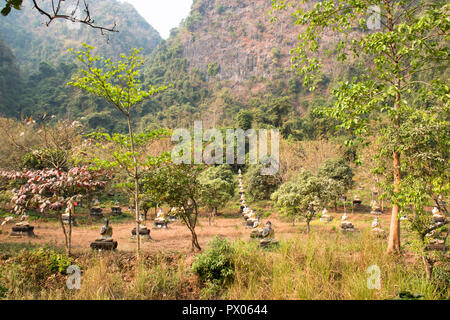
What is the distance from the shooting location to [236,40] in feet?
215

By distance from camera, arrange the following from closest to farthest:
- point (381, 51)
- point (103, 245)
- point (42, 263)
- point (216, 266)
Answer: point (216, 266) < point (42, 263) < point (381, 51) < point (103, 245)

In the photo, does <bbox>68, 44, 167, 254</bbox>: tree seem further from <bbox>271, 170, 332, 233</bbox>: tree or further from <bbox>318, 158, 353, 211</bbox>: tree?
<bbox>318, 158, 353, 211</bbox>: tree

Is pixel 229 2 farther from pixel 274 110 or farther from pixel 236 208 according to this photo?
pixel 236 208

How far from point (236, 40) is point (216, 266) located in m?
70.1

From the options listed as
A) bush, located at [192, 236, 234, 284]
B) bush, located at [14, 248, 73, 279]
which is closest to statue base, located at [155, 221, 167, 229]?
bush, located at [14, 248, 73, 279]

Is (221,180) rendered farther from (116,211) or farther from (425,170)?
(425,170)

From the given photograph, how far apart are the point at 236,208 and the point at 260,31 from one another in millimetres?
60843

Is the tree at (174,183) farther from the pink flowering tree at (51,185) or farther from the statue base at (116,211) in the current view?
A: the statue base at (116,211)

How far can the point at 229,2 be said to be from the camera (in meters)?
75.2

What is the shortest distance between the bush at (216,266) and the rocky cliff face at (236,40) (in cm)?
5841

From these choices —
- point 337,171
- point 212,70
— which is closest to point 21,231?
point 337,171

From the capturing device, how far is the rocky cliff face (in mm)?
60031

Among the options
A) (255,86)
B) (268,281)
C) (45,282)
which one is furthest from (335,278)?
(255,86)

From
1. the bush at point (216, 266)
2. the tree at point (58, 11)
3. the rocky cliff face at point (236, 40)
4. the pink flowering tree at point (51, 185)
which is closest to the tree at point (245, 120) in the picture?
the pink flowering tree at point (51, 185)
